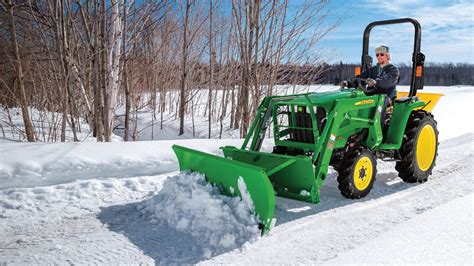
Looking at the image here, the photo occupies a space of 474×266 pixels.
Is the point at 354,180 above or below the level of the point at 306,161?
below

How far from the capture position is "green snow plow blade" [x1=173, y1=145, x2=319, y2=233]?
3428 mm

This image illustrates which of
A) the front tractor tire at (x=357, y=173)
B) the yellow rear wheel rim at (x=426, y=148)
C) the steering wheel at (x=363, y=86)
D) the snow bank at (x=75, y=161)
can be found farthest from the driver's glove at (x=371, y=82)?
the snow bank at (x=75, y=161)

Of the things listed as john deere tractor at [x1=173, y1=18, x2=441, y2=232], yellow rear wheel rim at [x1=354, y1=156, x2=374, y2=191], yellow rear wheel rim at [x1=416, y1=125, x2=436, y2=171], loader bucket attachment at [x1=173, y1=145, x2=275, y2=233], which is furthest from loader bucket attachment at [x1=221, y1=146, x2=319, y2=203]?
yellow rear wheel rim at [x1=416, y1=125, x2=436, y2=171]

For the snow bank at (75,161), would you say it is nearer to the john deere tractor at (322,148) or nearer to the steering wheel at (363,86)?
the john deere tractor at (322,148)

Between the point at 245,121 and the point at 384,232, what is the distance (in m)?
6.99

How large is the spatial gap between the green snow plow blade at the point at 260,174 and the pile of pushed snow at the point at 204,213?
3.3 inches

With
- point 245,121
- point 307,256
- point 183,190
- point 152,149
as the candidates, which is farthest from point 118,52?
point 307,256

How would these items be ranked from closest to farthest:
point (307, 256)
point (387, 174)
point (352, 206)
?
point (307, 256) < point (352, 206) < point (387, 174)

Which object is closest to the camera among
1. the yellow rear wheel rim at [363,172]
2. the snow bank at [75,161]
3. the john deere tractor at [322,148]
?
the john deere tractor at [322,148]

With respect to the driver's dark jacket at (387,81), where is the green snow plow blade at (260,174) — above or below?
below

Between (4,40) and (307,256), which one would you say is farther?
(4,40)

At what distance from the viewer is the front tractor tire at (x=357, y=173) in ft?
14.1

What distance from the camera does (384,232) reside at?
3434mm

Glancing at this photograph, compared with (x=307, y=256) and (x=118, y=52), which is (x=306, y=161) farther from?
(x=118, y=52)
